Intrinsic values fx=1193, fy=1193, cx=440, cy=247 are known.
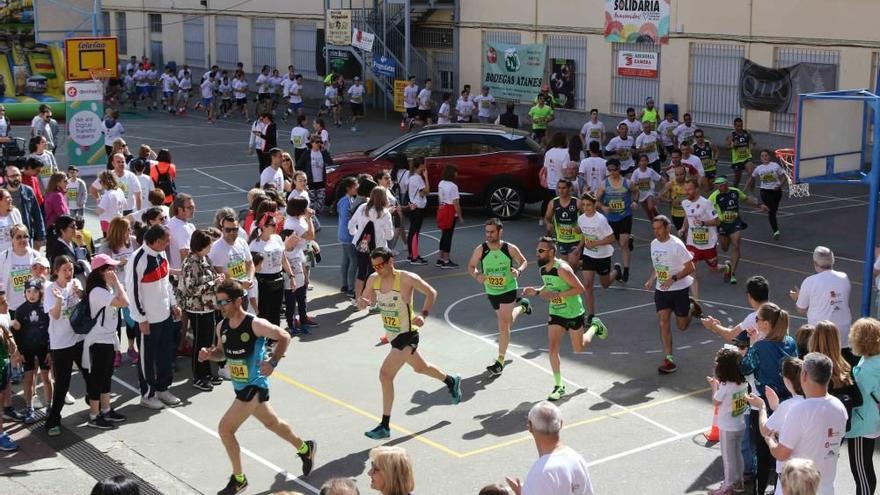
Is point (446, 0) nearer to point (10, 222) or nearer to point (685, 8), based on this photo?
point (685, 8)

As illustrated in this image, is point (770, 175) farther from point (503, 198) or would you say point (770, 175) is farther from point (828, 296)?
point (828, 296)

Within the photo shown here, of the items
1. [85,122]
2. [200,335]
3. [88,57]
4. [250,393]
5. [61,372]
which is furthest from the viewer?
[88,57]

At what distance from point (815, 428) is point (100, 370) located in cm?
675

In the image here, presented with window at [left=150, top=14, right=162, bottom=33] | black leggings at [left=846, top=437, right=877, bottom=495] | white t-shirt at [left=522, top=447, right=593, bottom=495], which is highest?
window at [left=150, top=14, right=162, bottom=33]

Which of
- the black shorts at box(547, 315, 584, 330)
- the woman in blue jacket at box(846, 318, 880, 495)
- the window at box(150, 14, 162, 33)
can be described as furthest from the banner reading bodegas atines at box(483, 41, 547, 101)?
the woman in blue jacket at box(846, 318, 880, 495)

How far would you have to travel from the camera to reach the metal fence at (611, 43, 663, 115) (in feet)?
104

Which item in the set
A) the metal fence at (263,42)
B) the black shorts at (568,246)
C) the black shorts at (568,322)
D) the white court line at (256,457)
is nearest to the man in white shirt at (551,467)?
the white court line at (256,457)

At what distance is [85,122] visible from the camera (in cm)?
2592

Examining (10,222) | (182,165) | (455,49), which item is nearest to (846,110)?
(10,222)

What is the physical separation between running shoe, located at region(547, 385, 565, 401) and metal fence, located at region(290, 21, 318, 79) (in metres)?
32.2

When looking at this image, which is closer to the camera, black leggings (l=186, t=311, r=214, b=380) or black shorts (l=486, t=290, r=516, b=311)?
black leggings (l=186, t=311, r=214, b=380)

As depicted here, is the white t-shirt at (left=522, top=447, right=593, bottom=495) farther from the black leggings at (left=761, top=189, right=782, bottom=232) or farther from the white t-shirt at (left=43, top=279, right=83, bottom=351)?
the black leggings at (left=761, top=189, right=782, bottom=232)

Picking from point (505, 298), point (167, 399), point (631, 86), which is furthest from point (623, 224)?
point (631, 86)

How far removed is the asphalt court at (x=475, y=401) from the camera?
10.5 metres
